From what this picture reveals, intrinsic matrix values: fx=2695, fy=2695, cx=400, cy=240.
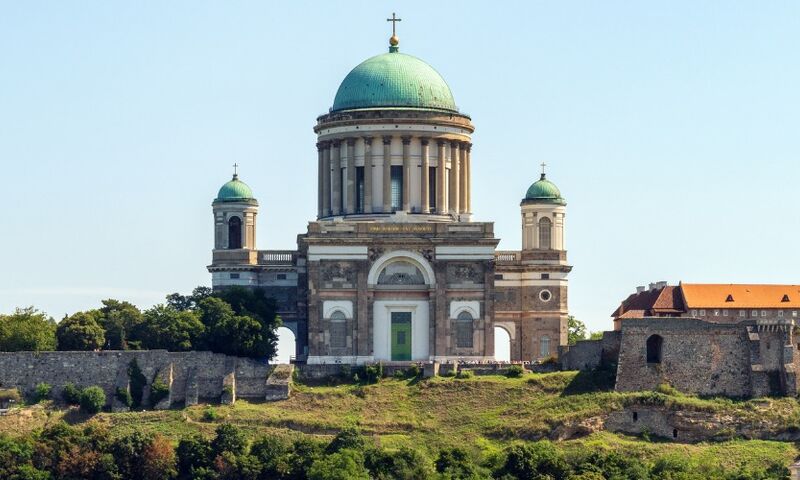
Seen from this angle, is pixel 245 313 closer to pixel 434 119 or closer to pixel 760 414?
pixel 434 119

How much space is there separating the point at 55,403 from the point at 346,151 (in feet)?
64.6

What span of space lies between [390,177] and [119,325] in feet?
48.8

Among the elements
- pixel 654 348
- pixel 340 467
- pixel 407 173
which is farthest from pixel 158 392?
pixel 654 348

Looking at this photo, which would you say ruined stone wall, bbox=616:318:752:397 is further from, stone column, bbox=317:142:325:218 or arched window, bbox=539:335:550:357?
stone column, bbox=317:142:325:218

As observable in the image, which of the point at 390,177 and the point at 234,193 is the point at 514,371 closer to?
the point at 390,177

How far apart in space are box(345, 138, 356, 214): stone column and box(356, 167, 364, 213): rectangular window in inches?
11.2

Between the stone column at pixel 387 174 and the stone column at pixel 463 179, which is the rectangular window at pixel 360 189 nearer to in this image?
the stone column at pixel 387 174

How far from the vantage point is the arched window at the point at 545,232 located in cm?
12900

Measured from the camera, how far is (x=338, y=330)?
12288cm

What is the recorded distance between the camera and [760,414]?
114438 millimetres

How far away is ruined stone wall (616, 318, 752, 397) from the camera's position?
117 m

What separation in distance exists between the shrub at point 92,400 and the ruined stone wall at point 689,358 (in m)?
22.4

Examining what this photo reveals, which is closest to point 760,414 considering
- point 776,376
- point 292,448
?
point 776,376

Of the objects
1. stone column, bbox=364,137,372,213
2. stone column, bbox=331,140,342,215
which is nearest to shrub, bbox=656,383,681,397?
stone column, bbox=364,137,372,213
